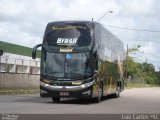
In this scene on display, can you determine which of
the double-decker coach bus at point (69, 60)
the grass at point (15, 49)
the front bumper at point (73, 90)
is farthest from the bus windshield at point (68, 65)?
the grass at point (15, 49)

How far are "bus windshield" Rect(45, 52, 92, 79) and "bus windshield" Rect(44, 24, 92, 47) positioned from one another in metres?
0.56

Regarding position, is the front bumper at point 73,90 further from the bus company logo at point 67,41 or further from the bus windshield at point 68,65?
the bus company logo at point 67,41

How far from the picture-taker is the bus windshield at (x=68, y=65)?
26031mm

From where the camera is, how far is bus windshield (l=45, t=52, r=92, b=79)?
85.4ft

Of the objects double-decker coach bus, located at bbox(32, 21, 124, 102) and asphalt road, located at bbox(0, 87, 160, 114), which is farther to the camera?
double-decker coach bus, located at bbox(32, 21, 124, 102)

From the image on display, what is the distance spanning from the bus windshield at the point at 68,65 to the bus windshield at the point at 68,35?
561 mm

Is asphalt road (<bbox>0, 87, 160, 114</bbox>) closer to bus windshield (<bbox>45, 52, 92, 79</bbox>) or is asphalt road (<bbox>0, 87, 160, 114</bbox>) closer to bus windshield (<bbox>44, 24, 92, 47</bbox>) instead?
bus windshield (<bbox>45, 52, 92, 79</bbox>)

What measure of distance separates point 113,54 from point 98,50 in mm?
6895

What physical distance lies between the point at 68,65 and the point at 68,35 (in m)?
1.57

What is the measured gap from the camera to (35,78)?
54.0 metres

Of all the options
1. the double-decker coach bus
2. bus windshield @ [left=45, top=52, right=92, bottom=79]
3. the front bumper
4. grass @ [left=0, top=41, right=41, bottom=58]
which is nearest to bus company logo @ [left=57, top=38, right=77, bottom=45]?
the double-decker coach bus

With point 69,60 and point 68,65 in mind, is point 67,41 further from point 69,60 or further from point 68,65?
point 68,65

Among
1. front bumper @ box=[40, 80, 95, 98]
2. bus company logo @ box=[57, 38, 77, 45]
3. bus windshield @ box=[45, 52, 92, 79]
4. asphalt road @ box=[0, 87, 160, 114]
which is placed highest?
bus company logo @ box=[57, 38, 77, 45]

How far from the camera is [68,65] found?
2606 centimetres
